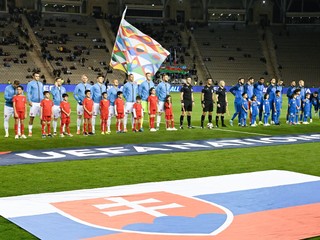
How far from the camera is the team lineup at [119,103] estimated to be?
49.5 feet

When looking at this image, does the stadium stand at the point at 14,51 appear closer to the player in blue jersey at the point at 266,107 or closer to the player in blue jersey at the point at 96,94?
the player in blue jersey at the point at 266,107

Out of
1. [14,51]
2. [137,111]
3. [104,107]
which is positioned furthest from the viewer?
[14,51]

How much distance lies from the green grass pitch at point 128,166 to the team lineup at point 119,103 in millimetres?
785

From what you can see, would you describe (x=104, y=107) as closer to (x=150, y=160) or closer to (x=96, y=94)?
(x=96, y=94)

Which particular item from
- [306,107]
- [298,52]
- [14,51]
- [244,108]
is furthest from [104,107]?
[298,52]

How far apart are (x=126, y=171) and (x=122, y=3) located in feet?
176

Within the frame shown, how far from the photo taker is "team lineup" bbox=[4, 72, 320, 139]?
15086 mm

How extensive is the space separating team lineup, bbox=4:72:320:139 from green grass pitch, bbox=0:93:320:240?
2.58 feet

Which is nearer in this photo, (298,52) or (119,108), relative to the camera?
(119,108)

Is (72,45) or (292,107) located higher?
(72,45)

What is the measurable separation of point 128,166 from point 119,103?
242 inches

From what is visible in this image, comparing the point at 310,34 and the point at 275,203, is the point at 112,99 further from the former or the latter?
the point at 310,34

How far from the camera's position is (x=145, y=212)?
699cm

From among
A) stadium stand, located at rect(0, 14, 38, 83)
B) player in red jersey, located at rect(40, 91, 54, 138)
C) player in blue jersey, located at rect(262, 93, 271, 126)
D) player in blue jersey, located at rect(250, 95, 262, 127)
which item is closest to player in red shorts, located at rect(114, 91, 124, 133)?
player in red jersey, located at rect(40, 91, 54, 138)
